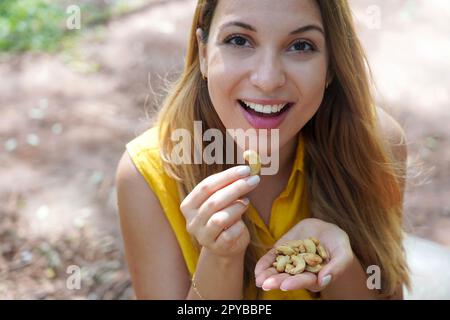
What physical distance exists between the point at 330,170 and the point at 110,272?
115 centimetres

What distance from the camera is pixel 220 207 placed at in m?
1.69

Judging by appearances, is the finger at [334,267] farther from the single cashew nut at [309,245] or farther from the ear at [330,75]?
the ear at [330,75]

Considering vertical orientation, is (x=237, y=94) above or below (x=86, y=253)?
above

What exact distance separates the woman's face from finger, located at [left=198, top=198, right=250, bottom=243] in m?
0.24

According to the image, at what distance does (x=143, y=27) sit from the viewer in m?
4.42

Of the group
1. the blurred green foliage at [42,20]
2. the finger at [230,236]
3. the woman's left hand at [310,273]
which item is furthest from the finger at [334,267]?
the blurred green foliage at [42,20]

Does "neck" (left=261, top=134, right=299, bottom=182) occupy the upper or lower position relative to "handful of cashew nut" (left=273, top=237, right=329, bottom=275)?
upper

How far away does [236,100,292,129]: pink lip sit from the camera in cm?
182

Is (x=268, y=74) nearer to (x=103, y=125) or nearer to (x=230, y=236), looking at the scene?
(x=230, y=236)

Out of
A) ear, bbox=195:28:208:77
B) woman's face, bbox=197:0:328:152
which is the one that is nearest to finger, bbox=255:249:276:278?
woman's face, bbox=197:0:328:152

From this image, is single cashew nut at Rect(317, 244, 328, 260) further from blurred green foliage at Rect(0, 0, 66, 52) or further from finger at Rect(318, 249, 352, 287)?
blurred green foliage at Rect(0, 0, 66, 52)

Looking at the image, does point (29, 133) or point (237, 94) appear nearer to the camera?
point (237, 94)
